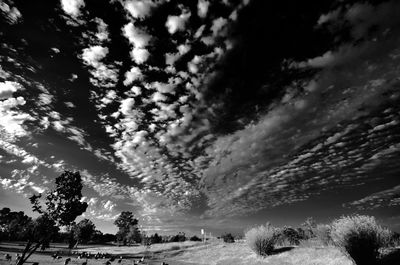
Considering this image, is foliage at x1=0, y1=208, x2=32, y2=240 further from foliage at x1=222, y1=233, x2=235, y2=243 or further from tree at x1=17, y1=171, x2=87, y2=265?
tree at x1=17, y1=171, x2=87, y2=265

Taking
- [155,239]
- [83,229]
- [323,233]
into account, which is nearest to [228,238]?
[323,233]

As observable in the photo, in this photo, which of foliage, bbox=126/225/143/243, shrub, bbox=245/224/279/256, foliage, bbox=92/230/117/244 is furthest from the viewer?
foliage, bbox=92/230/117/244

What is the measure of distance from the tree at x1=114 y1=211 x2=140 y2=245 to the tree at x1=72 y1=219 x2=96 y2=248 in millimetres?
12278

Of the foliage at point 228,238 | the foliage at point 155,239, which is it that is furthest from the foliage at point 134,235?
the foliage at point 228,238

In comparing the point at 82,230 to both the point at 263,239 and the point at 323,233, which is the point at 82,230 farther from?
the point at 323,233

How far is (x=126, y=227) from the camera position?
109438 millimetres

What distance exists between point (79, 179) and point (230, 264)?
21.2m

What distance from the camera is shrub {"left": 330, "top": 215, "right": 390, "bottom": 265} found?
1470cm

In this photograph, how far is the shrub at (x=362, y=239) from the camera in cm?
1470

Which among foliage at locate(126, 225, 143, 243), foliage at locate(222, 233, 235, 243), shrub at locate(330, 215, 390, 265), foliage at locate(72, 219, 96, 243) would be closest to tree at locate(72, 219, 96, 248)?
foliage at locate(72, 219, 96, 243)

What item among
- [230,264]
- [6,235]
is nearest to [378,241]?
[230,264]

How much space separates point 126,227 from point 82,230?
85.6ft

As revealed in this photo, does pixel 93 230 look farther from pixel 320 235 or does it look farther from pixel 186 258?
pixel 320 235

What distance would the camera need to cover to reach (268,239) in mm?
27609
